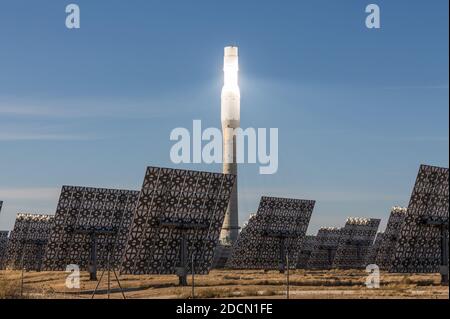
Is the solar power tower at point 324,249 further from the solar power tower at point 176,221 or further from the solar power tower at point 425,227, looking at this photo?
the solar power tower at point 176,221

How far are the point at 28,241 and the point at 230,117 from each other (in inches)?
1847

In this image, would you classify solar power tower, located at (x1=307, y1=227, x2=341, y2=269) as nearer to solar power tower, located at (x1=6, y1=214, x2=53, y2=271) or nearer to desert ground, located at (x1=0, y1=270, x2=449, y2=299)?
solar power tower, located at (x1=6, y1=214, x2=53, y2=271)

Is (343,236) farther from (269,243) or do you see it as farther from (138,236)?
(138,236)

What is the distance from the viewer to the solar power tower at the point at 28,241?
81062 mm

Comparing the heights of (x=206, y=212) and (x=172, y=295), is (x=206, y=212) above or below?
above

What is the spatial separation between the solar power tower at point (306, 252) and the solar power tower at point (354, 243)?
941 cm

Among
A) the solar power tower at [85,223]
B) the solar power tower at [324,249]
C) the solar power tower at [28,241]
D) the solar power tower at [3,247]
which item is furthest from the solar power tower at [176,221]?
the solar power tower at [324,249]

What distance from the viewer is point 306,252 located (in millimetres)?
102562

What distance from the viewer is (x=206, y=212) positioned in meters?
46.4

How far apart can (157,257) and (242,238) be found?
26174 millimetres

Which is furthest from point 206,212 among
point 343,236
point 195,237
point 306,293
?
point 343,236

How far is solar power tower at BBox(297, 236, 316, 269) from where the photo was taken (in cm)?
9856

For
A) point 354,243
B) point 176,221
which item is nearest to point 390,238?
point 354,243
